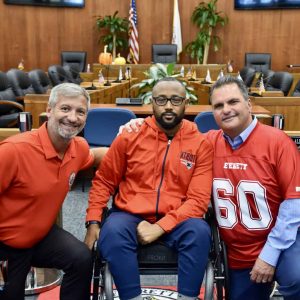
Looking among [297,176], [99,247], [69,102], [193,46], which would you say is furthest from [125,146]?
[193,46]

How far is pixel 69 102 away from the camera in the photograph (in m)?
1.91

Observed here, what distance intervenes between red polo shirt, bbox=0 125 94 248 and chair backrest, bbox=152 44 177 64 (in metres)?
8.56

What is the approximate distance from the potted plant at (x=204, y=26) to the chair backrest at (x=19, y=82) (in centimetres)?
494

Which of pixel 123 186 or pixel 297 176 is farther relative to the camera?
pixel 123 186

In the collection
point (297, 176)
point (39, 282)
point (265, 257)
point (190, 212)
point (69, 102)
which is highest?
point (69, 102)

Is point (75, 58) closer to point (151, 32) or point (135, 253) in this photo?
point (151, 32)

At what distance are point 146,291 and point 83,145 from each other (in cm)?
91

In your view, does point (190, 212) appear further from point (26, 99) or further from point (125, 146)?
point (26, 99)

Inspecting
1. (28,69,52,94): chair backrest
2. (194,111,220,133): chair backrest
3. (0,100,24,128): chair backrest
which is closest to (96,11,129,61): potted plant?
(28,69,52,94): chair backrest

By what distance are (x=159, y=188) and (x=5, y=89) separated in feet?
15.0

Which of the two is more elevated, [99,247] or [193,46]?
[193,46]

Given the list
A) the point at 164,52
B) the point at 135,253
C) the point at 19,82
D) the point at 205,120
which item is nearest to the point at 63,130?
the point at 135,253

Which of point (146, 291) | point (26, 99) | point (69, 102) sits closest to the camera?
point (69, 102)

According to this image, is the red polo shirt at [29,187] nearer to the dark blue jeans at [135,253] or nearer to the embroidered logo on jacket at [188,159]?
the dark blue jeans at [135,253]
